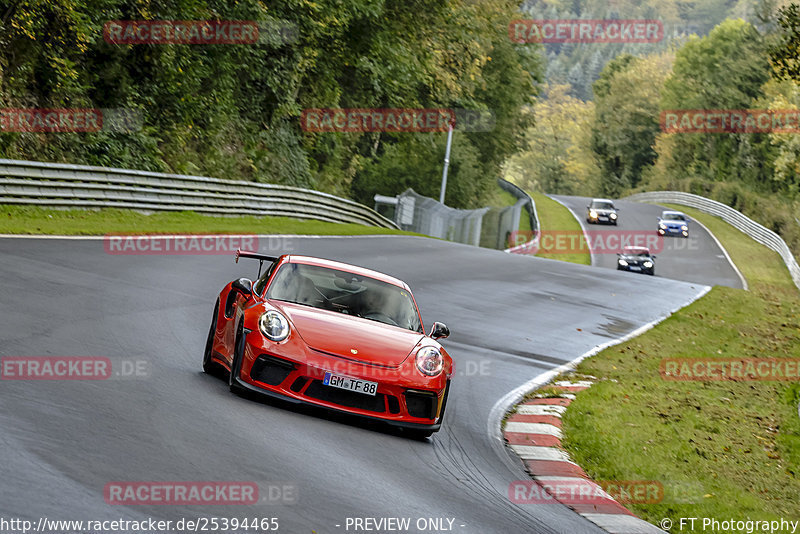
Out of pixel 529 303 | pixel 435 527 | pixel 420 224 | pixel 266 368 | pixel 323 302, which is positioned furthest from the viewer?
pixel 420 224

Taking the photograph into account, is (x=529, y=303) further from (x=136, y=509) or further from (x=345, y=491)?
(x=136, y=509)

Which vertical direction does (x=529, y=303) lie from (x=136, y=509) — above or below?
below

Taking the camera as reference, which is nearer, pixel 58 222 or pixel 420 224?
pixel 58 222

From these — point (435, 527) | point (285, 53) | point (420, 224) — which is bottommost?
point (420, 224)

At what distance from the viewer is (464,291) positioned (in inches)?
827

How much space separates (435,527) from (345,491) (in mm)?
630

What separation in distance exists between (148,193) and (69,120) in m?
2.95

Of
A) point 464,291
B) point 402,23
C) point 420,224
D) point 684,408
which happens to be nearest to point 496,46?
point 420,224

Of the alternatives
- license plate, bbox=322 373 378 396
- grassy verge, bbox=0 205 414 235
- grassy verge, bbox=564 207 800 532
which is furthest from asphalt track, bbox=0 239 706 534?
grassy verge, bbox=0 205 414 235

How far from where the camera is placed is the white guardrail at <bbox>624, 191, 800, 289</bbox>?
55475 millimetres

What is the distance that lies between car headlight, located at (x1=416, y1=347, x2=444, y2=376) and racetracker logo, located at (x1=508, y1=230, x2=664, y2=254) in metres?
42.1

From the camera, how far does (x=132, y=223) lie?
77.4 feet

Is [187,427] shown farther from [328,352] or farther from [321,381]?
[328,352]

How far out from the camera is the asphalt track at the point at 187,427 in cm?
561
